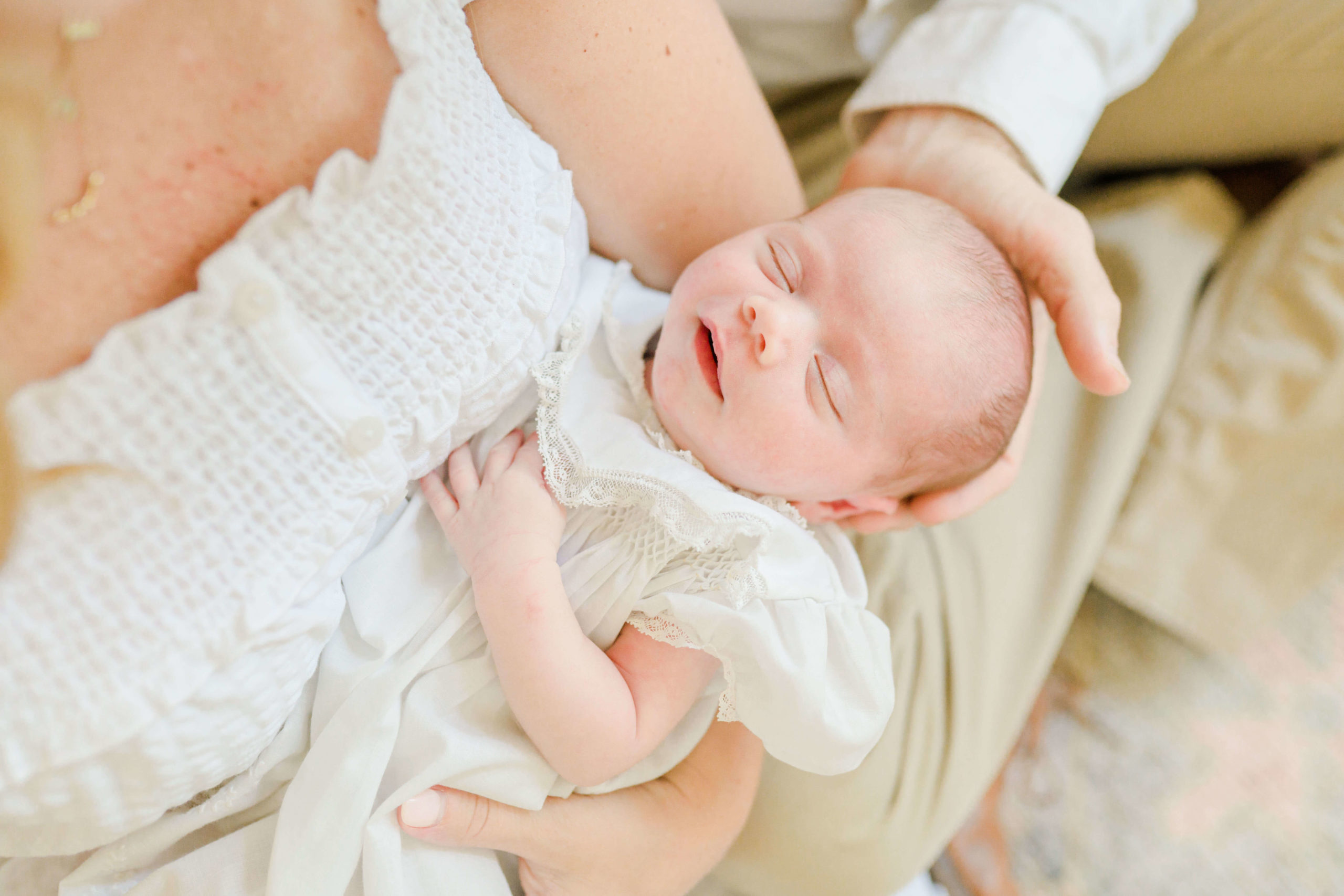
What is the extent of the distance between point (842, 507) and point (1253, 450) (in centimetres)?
71

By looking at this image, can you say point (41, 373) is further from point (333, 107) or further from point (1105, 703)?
point (1105, 703)

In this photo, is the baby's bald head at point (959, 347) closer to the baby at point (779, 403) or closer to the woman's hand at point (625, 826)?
the baby at point (779, 403)

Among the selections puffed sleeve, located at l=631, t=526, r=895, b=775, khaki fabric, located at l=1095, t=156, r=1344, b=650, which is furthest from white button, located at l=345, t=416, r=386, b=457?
khaki fabric, located at l=1095, t=156, r=1344, b=650

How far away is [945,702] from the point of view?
3.37 feet

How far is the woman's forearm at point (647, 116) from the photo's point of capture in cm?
75

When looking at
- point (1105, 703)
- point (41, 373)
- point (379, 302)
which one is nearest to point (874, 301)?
point (379, 302)

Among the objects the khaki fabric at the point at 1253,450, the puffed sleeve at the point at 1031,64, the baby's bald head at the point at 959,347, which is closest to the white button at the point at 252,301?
the baby's bald head at the point at 959,347

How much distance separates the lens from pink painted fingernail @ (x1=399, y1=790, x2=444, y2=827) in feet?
2.30

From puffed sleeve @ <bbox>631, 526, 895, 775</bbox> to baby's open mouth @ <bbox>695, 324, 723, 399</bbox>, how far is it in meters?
0.20

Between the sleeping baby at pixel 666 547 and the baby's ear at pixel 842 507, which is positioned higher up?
the sleeping baby at pixel 666 547

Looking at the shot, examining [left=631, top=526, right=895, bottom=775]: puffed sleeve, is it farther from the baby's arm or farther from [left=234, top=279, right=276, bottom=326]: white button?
[left=234, top=279, right=276, bottom=326]: white button

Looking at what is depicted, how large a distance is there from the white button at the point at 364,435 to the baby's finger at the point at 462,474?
6.5 inches

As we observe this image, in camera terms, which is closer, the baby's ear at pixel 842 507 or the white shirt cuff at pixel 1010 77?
the baby's ear at pixel 842 507

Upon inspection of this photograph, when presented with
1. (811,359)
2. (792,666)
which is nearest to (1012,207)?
(811,359)
